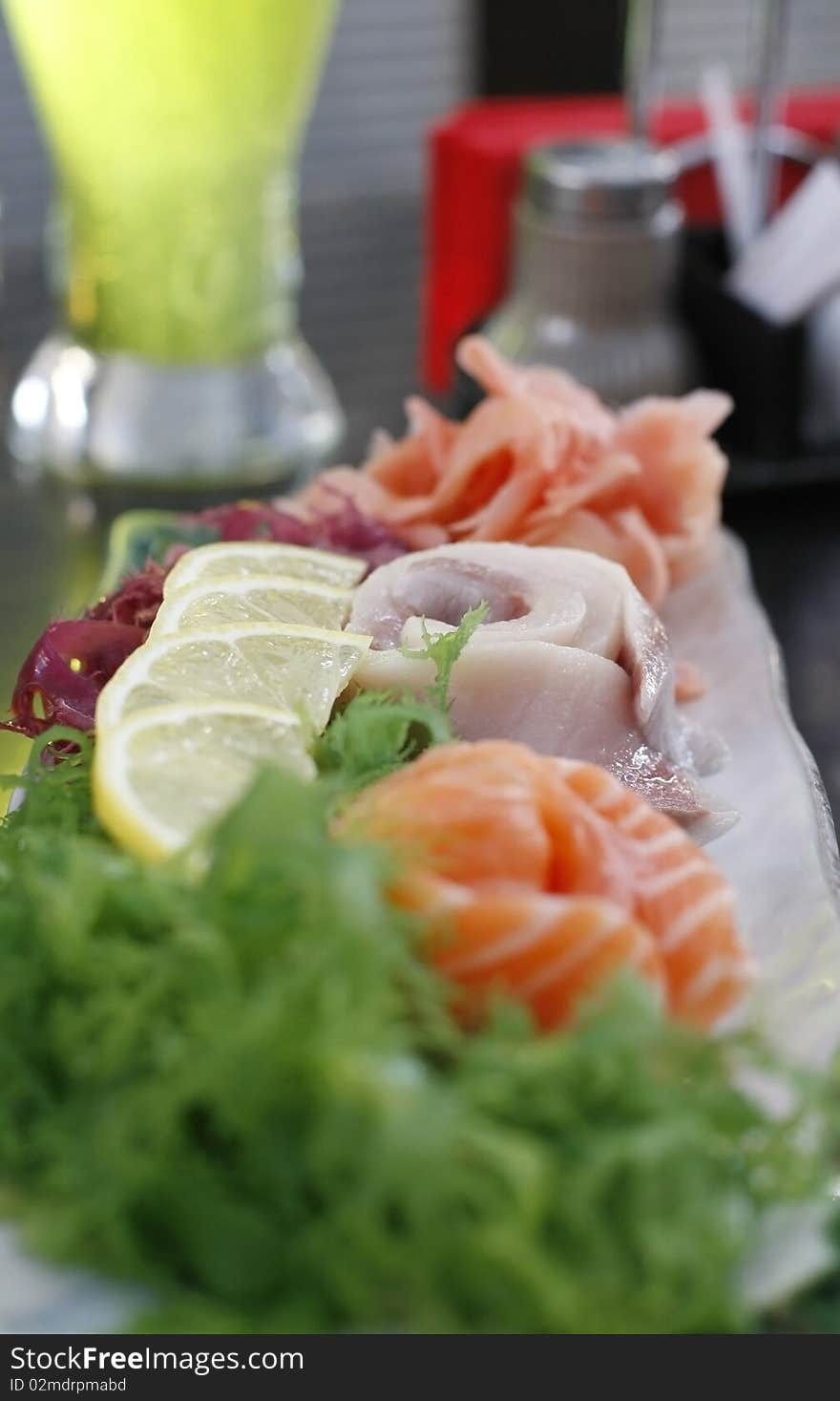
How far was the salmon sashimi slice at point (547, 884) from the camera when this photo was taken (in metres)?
0.91

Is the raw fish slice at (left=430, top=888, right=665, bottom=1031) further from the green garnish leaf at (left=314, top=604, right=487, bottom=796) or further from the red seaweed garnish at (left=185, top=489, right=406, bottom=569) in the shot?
the red seaweed garnish at (left=185, top=489, right=406, bottom=569)

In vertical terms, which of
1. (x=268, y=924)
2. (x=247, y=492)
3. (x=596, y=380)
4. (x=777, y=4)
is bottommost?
(x=247, y=492)

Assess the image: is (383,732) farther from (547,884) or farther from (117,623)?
(117,623)

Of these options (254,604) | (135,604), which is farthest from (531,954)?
(135,604)

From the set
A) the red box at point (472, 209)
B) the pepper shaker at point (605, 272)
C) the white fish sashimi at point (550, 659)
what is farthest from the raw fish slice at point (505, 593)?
the red box at point (472, 209)

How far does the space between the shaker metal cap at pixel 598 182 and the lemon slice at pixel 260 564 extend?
70 centimetres

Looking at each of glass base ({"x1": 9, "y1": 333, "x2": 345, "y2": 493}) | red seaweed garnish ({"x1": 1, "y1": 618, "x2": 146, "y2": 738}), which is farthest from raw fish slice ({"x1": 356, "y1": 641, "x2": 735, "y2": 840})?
glass base ({"x1": 9, "y1": 333, "x2": 345, "y2": 493})

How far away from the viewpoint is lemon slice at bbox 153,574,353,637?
4.29 ft

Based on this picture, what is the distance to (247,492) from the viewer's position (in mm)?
2072

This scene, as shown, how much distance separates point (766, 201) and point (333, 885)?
1.66 metres

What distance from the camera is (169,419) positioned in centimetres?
201

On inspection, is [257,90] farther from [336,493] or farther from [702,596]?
[702,596]

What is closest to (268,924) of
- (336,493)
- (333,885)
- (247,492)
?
(333,885)
